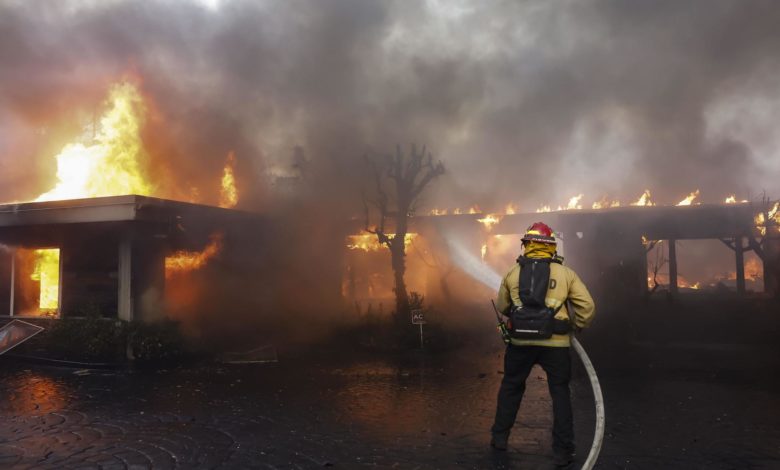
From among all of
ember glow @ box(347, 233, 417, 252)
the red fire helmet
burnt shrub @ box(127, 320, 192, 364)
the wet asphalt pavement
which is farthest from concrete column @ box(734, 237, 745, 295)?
burnt shrub @ box(127, 320, 192, 364)

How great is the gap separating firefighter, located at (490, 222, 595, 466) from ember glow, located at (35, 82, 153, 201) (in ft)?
37.6

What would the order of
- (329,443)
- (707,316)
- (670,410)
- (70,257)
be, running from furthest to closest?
(707,316)
(70,257)
(670,410)
(329,443)

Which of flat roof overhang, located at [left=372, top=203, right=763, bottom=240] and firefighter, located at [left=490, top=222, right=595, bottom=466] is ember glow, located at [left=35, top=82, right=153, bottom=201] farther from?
firefighter, located at [left=490, top=222, right=595, bottom=466]

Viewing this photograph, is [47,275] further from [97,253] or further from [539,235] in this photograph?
[539,235]

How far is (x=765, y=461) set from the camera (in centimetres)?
368

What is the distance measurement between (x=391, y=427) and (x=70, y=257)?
29.1 ft

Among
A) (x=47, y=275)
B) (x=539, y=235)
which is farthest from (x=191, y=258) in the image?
(x=539, y=235)

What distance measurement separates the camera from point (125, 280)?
945cm

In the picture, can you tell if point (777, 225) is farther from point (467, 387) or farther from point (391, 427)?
point (391, 427)

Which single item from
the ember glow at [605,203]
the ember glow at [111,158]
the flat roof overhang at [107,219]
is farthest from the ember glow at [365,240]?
the ember glow at [605,203]

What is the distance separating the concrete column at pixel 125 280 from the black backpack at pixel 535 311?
8201mm

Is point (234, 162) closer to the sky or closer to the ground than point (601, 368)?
closer to the sky

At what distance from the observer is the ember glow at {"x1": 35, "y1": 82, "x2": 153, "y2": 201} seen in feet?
39.0

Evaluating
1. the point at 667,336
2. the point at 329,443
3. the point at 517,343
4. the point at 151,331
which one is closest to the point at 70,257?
the point at 151,331
